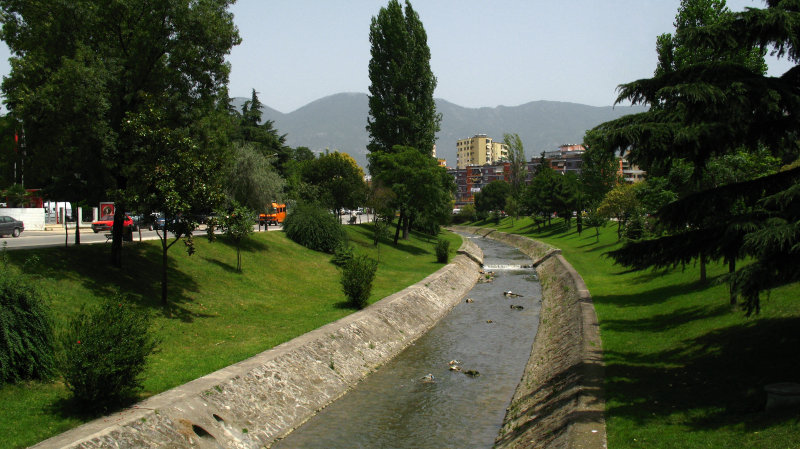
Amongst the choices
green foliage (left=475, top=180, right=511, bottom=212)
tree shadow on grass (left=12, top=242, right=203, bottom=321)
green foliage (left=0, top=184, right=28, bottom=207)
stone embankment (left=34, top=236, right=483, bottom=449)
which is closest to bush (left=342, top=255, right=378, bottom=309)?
stone embankment (left=34, top=236, right=483, bottom=449)

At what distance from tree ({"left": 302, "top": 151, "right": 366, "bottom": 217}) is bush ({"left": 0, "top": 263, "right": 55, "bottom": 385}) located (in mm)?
48744

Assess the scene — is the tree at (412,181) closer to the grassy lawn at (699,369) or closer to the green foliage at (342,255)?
the green foliage at (342,255)

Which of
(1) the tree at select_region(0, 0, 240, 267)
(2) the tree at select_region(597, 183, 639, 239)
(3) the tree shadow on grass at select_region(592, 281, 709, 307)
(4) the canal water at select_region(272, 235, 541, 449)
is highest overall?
(1) the tree at select_region(0, 0, 240, 267)

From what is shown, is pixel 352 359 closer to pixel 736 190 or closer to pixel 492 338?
pixel 492 338

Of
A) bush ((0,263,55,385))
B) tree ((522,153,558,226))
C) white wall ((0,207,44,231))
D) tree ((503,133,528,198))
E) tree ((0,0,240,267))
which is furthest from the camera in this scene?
tree ((503,133,528,198))

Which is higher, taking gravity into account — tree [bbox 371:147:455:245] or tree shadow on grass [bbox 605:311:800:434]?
tree [bbox 371:147:455:245]

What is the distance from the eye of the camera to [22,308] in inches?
518

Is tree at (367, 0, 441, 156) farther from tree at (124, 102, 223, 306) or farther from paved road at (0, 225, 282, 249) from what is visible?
tree at (124, 102, 223, 306)

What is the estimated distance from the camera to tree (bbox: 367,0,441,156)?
61438 millimetres

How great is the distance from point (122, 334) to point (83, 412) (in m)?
1.78

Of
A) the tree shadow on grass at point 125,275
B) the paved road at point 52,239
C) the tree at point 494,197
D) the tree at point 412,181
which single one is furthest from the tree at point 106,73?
the tree at point 494,197

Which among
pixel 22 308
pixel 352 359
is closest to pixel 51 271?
pixel 22 308

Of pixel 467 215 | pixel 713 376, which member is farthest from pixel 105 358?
pixel 467 215

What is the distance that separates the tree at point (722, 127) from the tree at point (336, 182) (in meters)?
50.3
